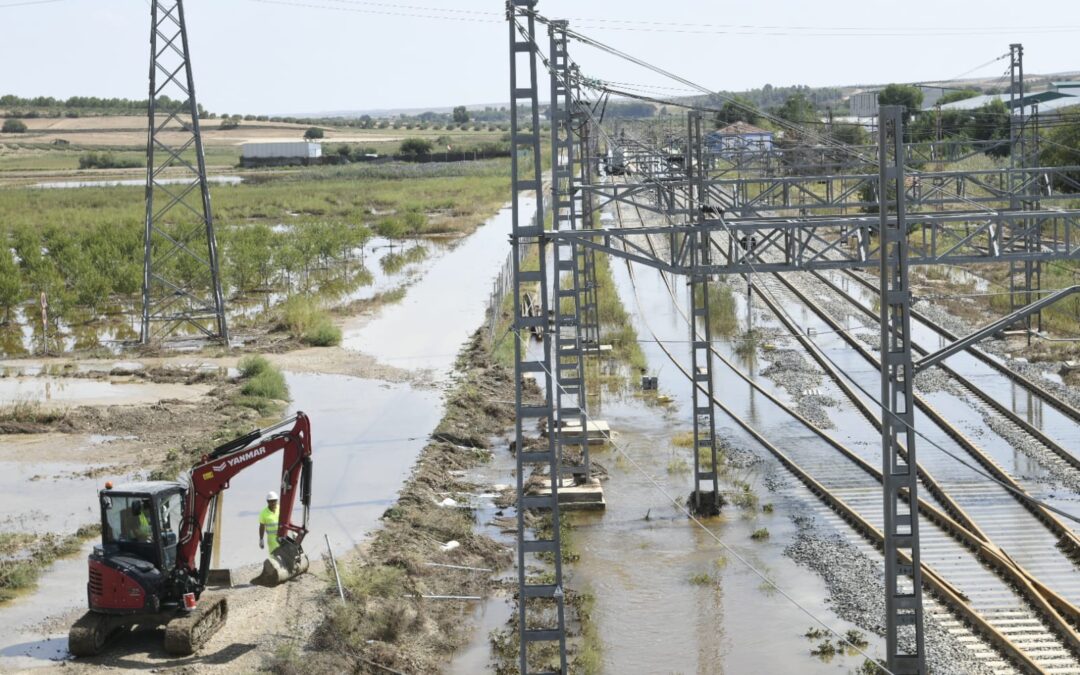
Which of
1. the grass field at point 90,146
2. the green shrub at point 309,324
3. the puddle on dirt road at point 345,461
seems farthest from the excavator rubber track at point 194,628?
the grass field at point 90,146

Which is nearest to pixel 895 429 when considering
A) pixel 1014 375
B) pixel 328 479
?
pixel 328 479

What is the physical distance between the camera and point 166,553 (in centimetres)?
1559

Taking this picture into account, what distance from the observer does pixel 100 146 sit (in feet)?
573

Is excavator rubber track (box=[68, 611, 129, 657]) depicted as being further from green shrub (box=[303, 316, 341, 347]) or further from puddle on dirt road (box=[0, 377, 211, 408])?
green shrub (box=[303, 316, 341, 347])

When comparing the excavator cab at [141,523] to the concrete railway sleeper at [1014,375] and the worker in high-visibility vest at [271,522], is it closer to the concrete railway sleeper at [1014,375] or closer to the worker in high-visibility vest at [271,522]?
the worker in high-visibility vest at [271,522]

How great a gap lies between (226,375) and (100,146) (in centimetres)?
15143

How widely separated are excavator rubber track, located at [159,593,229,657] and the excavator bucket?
119cm

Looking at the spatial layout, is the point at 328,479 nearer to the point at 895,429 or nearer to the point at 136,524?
the point at 136,524

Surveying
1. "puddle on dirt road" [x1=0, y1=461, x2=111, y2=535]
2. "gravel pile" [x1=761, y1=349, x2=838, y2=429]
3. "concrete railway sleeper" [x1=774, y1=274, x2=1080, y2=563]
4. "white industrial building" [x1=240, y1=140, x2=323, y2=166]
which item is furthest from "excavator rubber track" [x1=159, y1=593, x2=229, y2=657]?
"white industrial building" [x1=240, y1=140, x2=323, y2=166]

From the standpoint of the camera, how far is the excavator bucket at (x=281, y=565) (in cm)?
1694

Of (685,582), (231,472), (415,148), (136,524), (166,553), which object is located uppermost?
(415,148)

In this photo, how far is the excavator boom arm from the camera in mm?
15586

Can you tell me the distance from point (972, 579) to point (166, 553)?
10223 mm

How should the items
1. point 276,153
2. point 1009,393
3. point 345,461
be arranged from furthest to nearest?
point 276,153 → point 1009,393 → point 345,461
